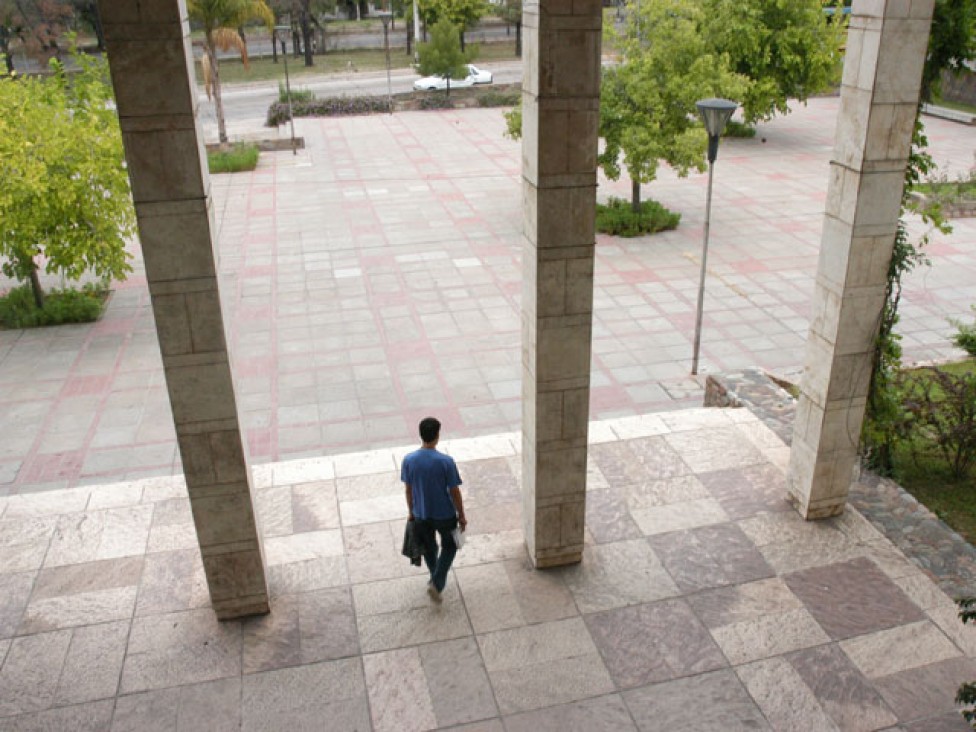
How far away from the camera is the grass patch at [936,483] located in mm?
7625

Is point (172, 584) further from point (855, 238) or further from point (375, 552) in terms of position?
point (855, 238)

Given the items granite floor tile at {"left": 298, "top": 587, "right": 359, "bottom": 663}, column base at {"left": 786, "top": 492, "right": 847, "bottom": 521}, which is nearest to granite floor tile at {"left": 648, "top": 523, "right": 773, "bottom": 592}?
column base at {"left": 786, "top": 492, "right": 847, "bottom": 521}

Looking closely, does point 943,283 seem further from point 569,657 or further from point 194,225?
point 194,225

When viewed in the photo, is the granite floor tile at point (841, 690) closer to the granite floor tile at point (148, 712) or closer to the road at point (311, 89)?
the granite floor tile at point (148, 712)

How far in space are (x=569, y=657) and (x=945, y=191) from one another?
1764cm

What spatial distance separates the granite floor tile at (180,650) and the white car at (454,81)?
30.9m

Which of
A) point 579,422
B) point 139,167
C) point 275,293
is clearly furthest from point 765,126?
point 139,167

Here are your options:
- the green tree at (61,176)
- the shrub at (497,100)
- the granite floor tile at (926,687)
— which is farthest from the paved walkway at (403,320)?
the shrub at (497,100)

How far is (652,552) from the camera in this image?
6.94 metres

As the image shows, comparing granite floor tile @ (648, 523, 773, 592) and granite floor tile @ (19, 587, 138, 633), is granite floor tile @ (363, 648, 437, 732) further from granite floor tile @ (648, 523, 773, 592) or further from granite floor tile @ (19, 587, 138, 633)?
granite floor tile @ (648, 523, 773, 592)

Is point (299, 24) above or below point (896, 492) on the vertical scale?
above

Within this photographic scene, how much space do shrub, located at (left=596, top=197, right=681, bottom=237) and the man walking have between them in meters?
12.4

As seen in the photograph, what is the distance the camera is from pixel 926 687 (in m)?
5.64

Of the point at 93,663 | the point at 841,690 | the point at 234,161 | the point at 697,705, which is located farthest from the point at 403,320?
the point at 234,161
